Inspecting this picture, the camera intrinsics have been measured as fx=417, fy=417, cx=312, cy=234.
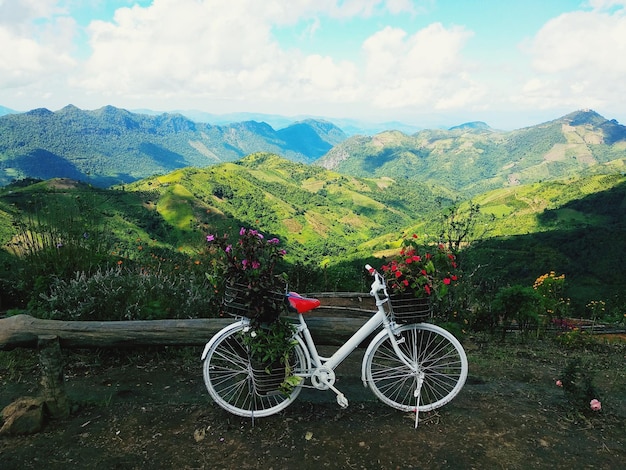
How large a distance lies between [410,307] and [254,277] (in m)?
1.35

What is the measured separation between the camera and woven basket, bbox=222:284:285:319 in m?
3.47

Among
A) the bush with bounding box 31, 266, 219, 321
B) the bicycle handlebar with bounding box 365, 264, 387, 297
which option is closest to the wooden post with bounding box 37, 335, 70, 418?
the bush with bounding box 31, 266, 219, 321

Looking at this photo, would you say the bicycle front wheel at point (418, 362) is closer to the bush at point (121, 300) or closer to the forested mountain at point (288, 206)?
the bush at point (121, 300)

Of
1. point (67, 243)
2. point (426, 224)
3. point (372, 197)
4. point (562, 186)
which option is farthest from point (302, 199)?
point (67, 243)

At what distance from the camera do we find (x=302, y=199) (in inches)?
6772

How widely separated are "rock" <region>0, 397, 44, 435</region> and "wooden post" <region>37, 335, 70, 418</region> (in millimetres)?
102

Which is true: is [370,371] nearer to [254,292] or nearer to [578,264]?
[254,292]

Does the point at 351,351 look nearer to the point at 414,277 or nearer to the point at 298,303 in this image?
the point at 298,303

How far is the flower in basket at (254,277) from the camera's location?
3455mm

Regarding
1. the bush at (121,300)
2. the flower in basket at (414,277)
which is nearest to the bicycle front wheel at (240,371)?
the flower in basket at (414,277)

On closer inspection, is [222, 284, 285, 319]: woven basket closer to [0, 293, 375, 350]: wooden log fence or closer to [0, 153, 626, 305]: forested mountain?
[0, 293, 375, 350]: wooden log fence

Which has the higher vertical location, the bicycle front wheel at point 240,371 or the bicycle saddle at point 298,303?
the bicycle saddle at point 298,303

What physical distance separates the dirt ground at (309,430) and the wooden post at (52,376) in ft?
0.50

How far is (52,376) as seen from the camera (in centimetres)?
377
